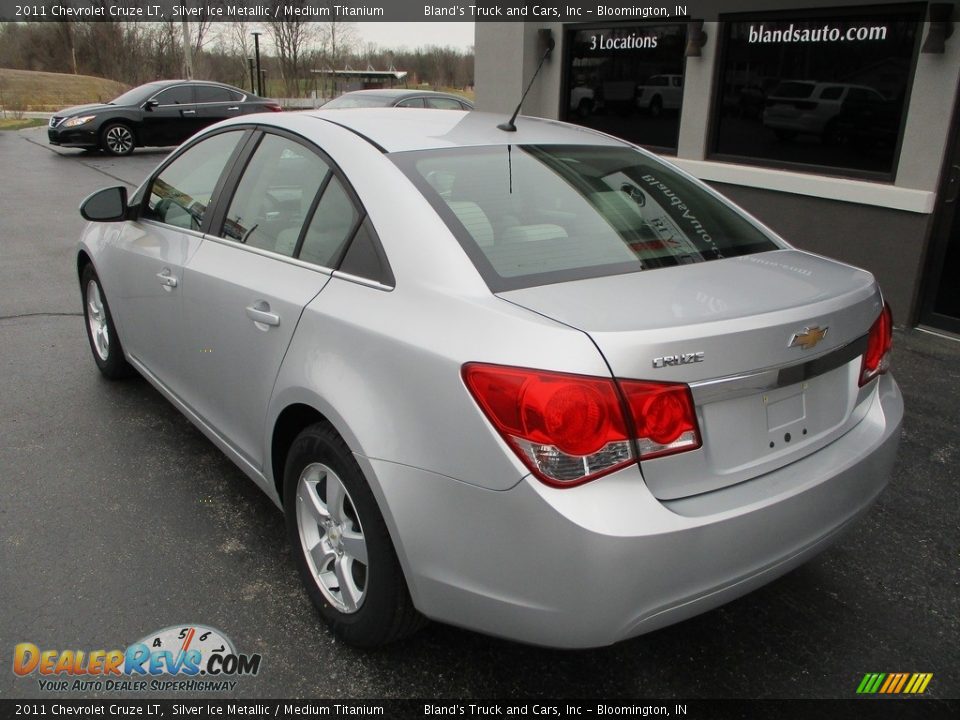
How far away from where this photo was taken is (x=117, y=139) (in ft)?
56.0

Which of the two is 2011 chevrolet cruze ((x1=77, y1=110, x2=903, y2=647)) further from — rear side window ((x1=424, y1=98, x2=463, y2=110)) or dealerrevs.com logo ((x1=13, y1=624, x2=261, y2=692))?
rear side window ((x1=424, y1=98, x2=463, y2=110))

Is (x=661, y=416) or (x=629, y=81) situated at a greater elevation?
(x=629, y=81)

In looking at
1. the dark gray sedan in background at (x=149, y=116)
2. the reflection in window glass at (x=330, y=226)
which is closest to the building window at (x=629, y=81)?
the reflection in window glass at (x=330, y=226)

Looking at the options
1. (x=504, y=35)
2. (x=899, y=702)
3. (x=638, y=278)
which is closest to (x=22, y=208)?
(x=504, y=35)

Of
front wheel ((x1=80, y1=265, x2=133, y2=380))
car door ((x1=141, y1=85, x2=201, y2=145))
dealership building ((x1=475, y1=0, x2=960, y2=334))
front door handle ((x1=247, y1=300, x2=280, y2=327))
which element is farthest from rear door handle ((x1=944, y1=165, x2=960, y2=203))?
car door ((x1=141, y1=85, x2=201, y2=145))

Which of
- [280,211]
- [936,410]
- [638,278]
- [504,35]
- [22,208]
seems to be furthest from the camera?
[22,208]

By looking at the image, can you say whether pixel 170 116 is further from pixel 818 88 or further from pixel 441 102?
pixel 818 88

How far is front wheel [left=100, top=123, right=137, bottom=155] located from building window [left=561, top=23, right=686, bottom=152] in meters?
11.6

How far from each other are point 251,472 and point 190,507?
59cm

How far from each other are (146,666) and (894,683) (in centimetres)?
232

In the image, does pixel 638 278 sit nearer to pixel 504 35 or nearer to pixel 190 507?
pixel 190 507

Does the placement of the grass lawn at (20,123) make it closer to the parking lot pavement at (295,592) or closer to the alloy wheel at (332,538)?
the parking lot pavement at (295,592)

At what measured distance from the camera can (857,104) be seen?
21.5 ft

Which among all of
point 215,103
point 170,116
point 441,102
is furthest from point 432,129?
point 215,103
